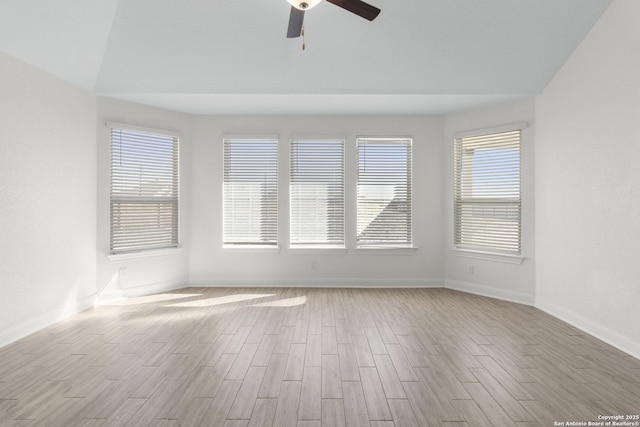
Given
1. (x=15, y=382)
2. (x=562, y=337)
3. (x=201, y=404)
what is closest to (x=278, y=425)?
(x=201, y=404)

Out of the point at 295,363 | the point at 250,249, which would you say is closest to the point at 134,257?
the point at 250,249

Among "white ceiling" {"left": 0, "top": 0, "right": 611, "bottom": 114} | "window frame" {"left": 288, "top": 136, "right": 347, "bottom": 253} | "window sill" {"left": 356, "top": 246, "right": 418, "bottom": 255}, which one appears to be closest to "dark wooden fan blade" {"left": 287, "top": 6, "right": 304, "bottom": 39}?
"white ceiling" {"left": 0, "top": 0, "right": 611, "bottom": 114}

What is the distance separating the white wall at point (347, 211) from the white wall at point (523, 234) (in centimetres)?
15

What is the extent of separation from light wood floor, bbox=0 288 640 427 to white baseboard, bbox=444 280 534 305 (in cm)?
24

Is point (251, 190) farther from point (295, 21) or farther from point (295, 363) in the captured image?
point (295, 363)

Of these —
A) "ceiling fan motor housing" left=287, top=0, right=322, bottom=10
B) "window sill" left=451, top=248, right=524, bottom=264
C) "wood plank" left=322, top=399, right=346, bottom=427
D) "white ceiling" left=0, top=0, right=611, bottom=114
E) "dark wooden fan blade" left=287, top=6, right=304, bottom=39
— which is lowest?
"wood plank" left=322, top=399, right=346, bottom=427

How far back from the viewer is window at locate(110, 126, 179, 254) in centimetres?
502

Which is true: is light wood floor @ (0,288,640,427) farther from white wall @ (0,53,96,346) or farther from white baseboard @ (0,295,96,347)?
white wall @ (0,53,96,346)

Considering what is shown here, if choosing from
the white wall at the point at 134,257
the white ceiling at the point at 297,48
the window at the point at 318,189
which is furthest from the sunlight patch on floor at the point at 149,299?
the white ceiling at the point at 297,48

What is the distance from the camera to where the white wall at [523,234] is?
4.87m

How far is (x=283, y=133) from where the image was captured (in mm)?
5770

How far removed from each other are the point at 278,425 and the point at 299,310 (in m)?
2.37

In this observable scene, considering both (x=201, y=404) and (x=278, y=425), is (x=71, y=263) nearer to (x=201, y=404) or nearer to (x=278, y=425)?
(x=201, y=404)

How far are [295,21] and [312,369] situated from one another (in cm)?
272
